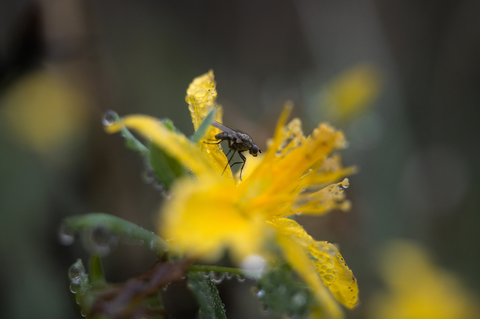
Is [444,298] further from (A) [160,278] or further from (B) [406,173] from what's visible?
(A) [160,278]

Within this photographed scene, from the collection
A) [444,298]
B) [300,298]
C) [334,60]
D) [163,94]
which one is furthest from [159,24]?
[300,298]

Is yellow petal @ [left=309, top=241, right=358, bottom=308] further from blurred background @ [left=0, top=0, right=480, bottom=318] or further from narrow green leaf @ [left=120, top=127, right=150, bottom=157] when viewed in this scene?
blurred background @ [left=0, top=0, right=480, bottom=318]

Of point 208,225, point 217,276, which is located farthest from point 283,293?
point 217,276

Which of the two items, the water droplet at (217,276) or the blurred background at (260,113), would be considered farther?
the blurred background at (260,113)

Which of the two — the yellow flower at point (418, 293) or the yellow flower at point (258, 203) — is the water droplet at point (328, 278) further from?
the yellow flower at point (418, 293)

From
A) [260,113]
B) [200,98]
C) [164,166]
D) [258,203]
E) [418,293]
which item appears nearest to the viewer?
[164,166]

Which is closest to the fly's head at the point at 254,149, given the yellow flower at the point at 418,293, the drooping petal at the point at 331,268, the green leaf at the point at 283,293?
the drooping petal at the point at 331,268

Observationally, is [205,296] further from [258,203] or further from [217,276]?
[258,203]
